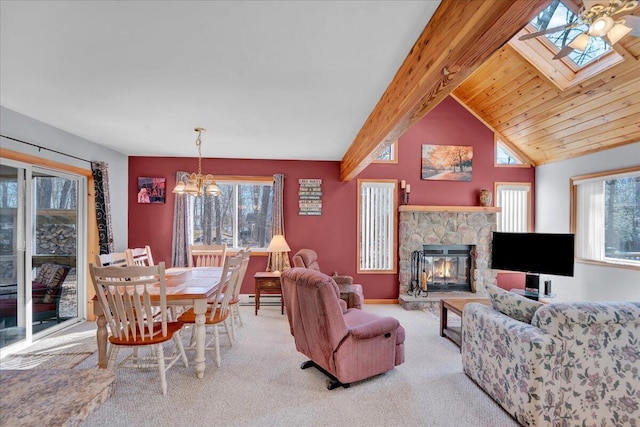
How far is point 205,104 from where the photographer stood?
288 centimetres

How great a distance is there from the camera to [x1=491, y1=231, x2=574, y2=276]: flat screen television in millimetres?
3783

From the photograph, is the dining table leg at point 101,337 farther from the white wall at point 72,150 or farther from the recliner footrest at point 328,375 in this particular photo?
the white wall at point 72,150

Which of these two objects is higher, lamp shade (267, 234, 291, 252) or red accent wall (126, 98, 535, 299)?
red accent wall (126, 98, 535, 299)

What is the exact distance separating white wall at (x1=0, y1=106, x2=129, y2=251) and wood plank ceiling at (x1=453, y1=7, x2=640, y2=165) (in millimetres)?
5757

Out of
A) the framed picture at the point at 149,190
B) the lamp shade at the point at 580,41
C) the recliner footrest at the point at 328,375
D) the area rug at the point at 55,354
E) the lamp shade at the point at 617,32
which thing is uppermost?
the lamp shade at the point at 580,41

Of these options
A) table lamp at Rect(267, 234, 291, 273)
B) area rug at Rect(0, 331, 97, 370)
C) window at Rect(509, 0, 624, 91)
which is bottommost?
area rug at Rect(0, 331, 97, 370)

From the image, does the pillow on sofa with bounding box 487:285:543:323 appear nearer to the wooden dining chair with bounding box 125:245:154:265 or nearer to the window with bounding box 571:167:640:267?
the window with bounding box 571:167:640:267

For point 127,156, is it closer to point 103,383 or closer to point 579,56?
point 103,383

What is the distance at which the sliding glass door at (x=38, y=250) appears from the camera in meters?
3.29

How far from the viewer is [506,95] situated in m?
4.61

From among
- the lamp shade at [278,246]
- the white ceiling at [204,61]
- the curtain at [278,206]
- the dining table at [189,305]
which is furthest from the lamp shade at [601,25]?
the curtain at [278,206]

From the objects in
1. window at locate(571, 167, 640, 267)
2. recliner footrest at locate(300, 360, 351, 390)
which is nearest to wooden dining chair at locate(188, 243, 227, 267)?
A: recliner footrest at locate(300, 360, 351, 390)

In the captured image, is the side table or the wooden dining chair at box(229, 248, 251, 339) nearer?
the wooden dining chair at box(229, 248, 251, 339)

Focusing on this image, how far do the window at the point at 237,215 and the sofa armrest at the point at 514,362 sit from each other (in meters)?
3.68
